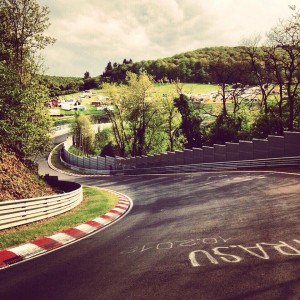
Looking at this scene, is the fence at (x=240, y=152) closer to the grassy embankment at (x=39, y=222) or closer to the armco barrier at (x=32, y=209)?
the grassy embankment at (x=39, y=222)

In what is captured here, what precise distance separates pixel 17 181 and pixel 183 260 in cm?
1165

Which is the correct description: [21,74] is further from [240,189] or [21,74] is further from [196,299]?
[196,299]

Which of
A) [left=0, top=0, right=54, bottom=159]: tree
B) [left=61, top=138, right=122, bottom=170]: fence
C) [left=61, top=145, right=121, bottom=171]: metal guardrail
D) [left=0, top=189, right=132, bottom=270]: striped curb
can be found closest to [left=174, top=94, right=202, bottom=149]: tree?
[left=61, top=138, right=122, bottom=170]: fence

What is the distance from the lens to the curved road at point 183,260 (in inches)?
225

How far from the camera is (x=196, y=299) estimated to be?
205 inches

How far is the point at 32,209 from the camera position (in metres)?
13.2

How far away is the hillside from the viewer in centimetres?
1509

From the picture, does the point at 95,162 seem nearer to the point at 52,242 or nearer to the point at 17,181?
the point at 17,181

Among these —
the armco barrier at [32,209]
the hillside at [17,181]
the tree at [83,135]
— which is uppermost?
the tree at [83,135]

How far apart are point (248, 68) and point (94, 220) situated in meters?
37.2

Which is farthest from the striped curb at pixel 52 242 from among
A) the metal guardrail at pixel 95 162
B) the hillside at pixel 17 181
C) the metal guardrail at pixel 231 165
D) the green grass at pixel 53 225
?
the metal guardrail at pixel 95 162

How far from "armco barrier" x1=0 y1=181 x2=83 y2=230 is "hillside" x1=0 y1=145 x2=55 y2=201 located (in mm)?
1797

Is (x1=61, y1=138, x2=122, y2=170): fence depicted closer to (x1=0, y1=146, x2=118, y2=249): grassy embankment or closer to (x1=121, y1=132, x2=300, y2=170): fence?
(x1=121, y1=132, x2=300, y2=170): fence

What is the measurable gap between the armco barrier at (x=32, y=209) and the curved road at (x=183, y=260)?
3.38 meters
